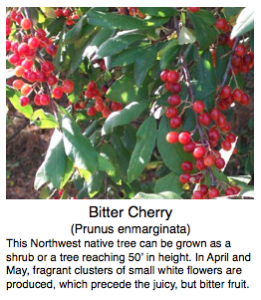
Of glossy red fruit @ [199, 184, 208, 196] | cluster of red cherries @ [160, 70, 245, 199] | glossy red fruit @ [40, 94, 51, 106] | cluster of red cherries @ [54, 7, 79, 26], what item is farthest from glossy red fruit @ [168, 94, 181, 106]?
cluster of red cherries @ [54, 7, 79, 26]

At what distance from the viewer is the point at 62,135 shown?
1146 mm

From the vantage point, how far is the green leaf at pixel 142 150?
111 cm

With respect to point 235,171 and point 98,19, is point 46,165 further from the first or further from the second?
point 235,171

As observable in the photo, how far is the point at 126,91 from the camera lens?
3.87ft

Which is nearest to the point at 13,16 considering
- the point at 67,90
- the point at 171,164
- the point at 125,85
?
the point at 67,90

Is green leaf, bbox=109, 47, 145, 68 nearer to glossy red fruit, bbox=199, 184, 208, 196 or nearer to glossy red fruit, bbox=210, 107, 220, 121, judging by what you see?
glossy red fruit, bbox=210, 107, 220, 121

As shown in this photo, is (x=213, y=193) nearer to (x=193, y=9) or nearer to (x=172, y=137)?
(x=172, y=137)

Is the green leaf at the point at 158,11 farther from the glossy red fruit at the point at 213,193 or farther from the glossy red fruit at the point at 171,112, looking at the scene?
the glossy red fruit at the point at 213,193

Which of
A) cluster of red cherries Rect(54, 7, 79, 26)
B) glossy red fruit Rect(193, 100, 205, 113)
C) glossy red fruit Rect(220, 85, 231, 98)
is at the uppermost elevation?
cluster of red cherries Rect(54, 7, 79, 26)

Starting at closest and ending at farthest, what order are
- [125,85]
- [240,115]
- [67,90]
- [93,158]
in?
[93,158] → [125,85] → [67,90] → [240,115]

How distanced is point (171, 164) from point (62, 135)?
29 centimetres

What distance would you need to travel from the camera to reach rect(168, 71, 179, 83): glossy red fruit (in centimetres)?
107

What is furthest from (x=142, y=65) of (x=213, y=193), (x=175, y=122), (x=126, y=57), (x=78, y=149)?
(x=213, y=193)

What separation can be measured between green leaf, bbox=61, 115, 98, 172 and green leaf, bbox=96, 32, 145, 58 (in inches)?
8.0
